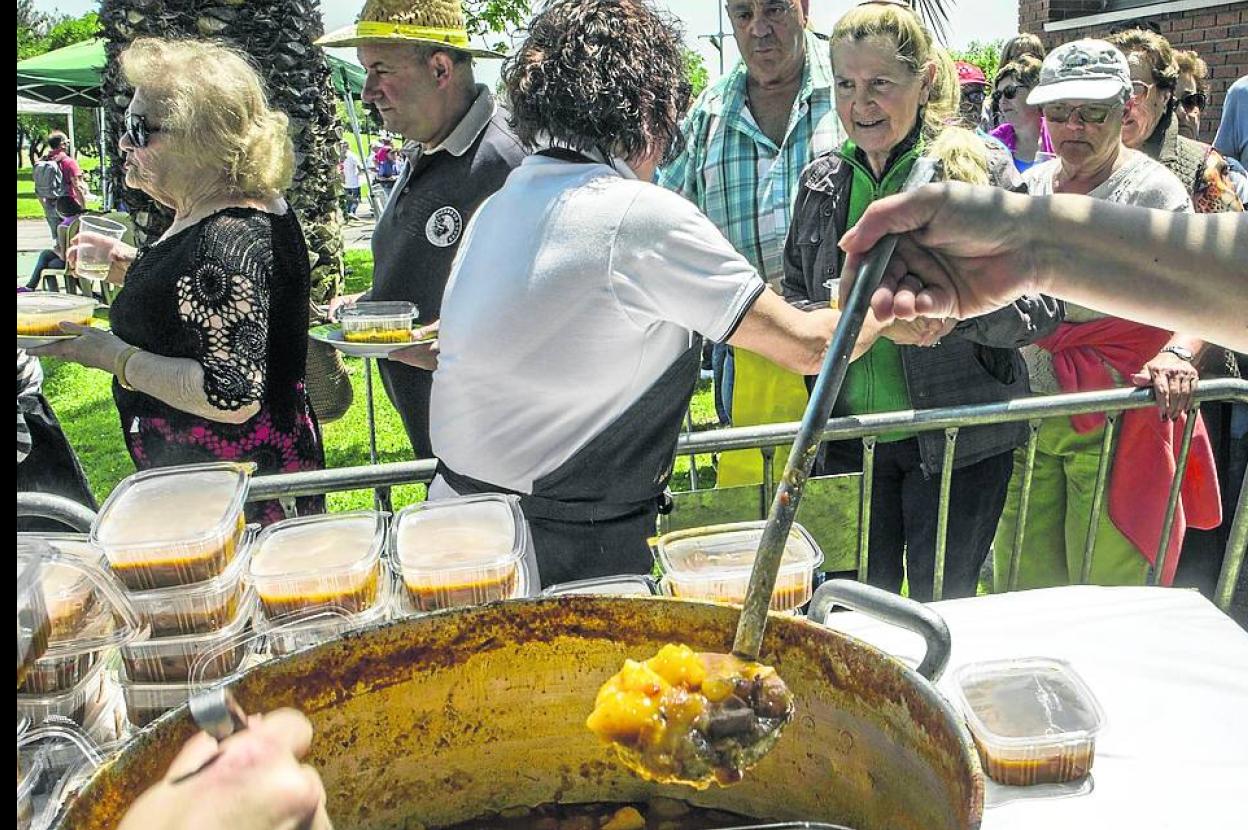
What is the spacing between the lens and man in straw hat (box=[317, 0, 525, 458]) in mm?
3678

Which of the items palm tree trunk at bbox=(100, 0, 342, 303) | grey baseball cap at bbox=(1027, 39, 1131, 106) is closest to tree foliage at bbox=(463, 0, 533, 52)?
palm tree trunk at bbox=(100, 0, 342, 303)

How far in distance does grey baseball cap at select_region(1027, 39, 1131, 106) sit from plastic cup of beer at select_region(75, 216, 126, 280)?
3.53m

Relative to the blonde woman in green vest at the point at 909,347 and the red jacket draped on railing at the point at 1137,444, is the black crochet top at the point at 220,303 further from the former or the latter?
the red jacket draped on railing at the point at 1137,444

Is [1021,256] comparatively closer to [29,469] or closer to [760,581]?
[760,581]

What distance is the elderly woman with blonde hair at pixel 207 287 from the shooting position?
2.96 m

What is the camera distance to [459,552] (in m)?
1.82

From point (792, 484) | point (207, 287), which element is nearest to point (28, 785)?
point (792, 484)

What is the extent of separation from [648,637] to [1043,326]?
2202mm

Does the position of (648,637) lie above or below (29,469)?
above

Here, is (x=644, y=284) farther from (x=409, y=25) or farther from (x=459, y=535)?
(x=409, y=25)

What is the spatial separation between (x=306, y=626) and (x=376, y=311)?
175 cm
